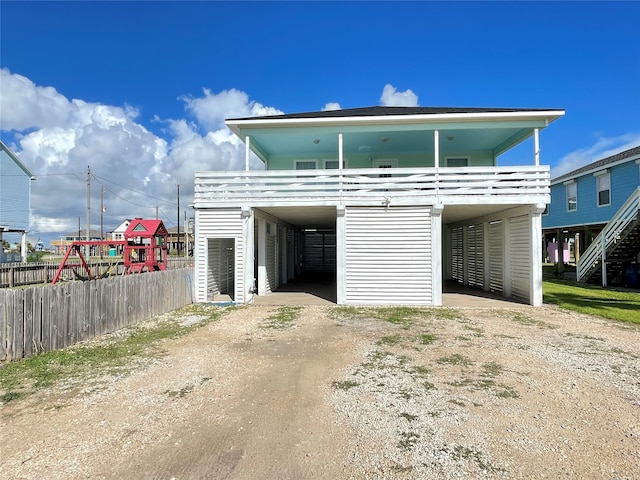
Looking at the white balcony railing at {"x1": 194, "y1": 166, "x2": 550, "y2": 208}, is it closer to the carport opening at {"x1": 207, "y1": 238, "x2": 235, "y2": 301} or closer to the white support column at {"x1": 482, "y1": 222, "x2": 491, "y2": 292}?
the carport opening at {"x1": 207, "y1": 238, "x2": 235, "y2": 301}

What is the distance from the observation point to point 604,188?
1867cm

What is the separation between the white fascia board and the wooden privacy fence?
612 cm

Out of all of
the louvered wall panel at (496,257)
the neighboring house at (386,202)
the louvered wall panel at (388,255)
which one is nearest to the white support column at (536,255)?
the neighboring house at (386,202)

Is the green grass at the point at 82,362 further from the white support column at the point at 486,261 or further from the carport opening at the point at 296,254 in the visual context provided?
the white support column at the point at 486,261

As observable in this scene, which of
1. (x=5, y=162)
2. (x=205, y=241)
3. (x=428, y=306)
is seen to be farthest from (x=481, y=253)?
(x=5, y=162)

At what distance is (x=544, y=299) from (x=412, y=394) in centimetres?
1055

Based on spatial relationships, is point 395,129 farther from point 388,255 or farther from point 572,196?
point 572,196

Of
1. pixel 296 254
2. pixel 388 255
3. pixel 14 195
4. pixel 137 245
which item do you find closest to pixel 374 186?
pixel 388 255

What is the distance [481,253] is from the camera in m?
15.1

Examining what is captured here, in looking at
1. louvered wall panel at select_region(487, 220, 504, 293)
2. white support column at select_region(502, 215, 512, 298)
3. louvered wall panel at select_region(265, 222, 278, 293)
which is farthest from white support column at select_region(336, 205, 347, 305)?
louvered wall panel at select_region(487, 220, 504, 293)

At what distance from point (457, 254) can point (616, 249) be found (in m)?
6.89

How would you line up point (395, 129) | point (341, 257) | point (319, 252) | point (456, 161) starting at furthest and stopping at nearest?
point (319, 252) < point (456, 161) < point (395, 129) < point (341, 257)

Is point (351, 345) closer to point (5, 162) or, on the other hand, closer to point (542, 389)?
point (542, 389)

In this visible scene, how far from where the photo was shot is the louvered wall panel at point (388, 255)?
11.3m
